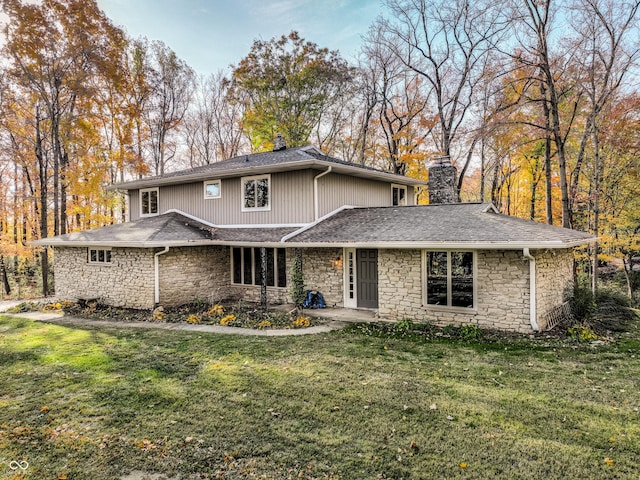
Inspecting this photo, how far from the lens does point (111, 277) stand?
12328 millimetres

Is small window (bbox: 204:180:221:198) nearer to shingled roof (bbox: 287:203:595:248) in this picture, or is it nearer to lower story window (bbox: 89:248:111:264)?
lower story window (bbox: 89:248:111:264)

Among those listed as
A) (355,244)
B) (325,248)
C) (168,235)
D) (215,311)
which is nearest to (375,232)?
(355,244)

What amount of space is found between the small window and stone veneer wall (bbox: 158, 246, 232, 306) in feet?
6.75

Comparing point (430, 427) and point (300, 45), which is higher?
point (300, 45)

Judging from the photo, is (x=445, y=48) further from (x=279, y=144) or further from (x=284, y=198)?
(x=284, y=198)

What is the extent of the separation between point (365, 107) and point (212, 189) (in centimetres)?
1310

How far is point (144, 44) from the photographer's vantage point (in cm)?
2119

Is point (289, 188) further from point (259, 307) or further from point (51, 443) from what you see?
point (51, 443)

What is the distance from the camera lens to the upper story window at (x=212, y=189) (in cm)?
1391

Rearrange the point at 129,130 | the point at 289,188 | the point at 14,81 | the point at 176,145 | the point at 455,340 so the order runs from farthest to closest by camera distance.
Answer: the point at 176,145 < the point at 129,130 < the point at 14,81 < the point at 289,188 < the point at 455,340

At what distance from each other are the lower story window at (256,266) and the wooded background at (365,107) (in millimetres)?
9311

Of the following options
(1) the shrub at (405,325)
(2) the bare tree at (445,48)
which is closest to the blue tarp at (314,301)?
(1) the shrub at (405,325)

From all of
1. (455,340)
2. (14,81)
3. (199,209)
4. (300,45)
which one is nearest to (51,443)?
(455,340)

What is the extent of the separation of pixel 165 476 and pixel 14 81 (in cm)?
1903
